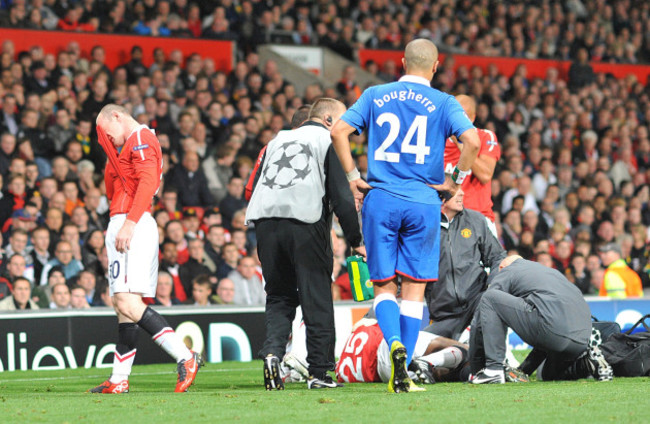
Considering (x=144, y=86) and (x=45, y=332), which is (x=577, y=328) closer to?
(x=45, y=332)

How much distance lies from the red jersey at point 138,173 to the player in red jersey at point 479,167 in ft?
8.50

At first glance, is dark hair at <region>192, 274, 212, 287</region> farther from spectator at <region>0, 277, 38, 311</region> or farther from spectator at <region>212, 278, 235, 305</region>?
spectator at <region>0, 277, 38, 311</region>

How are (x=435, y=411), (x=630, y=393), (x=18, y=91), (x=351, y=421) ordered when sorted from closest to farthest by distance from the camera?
(x=351, y=421) → (x=435, y=411) → (x=630, y=393) → (x=18, y=91)

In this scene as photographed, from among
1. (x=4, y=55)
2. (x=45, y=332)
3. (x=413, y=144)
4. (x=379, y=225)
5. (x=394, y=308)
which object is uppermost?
(x=4, y=55)

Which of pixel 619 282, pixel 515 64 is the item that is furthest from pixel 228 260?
pixel 515 64

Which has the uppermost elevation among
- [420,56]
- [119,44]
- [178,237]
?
[119,44]

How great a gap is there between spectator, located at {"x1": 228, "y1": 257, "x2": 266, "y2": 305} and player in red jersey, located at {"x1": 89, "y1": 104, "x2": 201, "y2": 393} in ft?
18.1

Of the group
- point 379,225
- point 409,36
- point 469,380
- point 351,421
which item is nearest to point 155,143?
point 379,225

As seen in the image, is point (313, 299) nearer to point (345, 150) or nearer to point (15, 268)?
point (345, 150)

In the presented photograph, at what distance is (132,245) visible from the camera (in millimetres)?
7742

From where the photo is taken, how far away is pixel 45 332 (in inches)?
428

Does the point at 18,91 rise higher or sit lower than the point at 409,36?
lower

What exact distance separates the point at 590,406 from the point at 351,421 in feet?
4.62

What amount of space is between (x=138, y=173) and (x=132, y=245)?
0.51 meters
